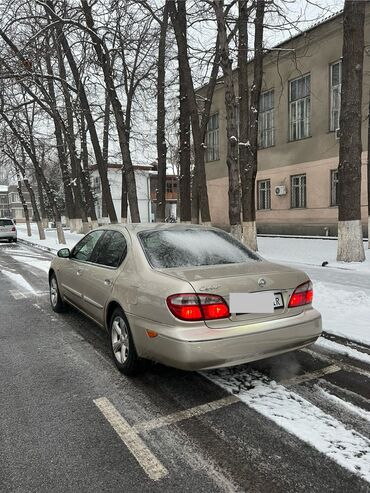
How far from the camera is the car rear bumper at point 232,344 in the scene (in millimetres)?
3234

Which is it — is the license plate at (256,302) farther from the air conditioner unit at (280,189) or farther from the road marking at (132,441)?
the air conditioner unit at (280,189)

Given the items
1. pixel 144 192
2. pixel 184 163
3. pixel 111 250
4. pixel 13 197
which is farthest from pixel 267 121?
pixel 13 197

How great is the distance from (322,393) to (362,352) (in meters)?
1.22

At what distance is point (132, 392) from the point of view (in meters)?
3.60

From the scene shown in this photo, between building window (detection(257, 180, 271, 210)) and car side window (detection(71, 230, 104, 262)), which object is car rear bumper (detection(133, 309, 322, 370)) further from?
building window (detection(257, 180, 271, 210))

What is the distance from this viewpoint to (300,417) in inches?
122

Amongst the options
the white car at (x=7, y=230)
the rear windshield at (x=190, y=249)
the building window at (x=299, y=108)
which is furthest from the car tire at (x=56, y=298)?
the white car at (x=7, y=230)

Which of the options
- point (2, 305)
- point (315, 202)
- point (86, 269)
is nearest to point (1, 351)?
point (86, 269)

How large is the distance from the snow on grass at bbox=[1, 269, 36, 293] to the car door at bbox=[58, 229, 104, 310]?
3240 mm

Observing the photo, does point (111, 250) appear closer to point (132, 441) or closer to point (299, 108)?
point (132, 441)

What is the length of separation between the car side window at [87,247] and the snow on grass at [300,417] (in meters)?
2.26

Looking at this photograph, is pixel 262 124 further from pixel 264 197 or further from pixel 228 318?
pixel 228 318

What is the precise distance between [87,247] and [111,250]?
2.98 ft

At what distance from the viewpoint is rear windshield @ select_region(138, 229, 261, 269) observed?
3.91 m
